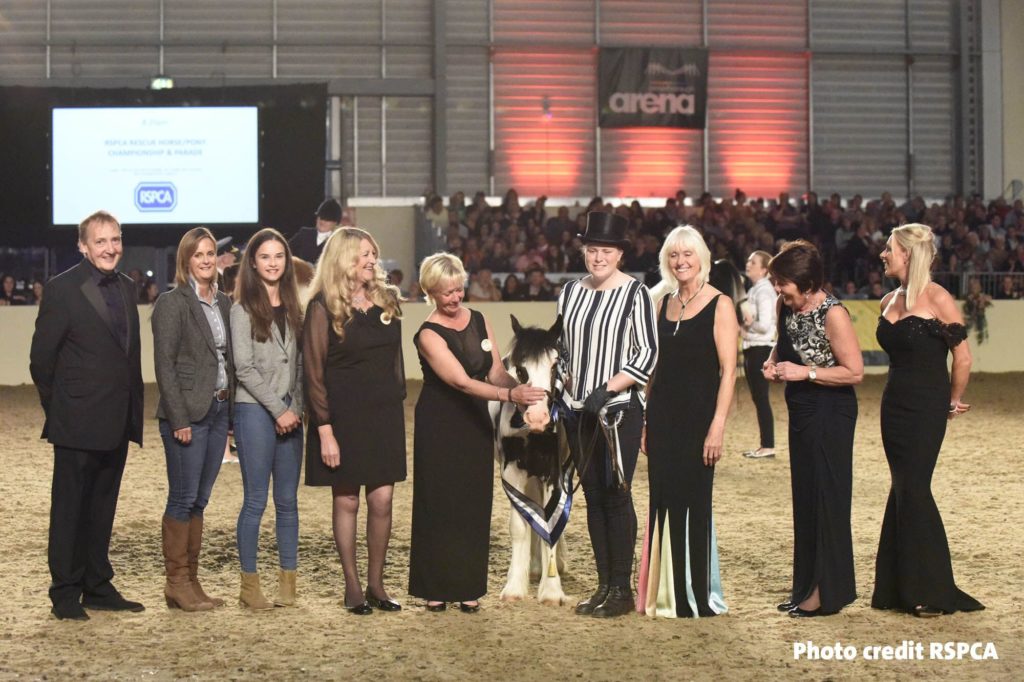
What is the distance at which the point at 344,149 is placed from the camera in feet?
80.7

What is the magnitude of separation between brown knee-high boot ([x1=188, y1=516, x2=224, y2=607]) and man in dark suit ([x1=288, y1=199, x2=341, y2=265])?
510 cm

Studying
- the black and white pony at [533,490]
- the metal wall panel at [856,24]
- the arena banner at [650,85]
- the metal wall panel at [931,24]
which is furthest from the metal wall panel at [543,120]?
the black and white pony at [533,490]

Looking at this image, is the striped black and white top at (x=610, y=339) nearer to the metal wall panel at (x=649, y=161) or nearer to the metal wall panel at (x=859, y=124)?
the metal wall panel at (x=649, y=161)

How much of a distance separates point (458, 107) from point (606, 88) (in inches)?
111

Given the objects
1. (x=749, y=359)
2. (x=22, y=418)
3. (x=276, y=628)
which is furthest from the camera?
(x=22, y=418)

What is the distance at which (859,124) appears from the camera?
25750 millimetres

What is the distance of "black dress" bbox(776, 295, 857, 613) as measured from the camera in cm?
595

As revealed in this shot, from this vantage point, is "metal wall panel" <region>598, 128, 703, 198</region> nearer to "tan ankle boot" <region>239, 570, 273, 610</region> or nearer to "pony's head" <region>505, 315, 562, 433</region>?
"pony's head" <region>505, 315, 562, 433</region>

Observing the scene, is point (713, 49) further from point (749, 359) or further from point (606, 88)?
point (749, 359)

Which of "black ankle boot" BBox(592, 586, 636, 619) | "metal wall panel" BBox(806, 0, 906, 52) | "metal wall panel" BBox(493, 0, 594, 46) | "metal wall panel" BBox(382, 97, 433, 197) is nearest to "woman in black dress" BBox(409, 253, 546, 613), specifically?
"black ankle boot" BBox(592, 586, 636, 619)

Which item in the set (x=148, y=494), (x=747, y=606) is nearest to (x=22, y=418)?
(x=148, y=494)

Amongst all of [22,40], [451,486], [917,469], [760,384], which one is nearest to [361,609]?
[451,486]

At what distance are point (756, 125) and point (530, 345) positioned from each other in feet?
68.0

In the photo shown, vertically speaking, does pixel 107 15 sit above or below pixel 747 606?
above
